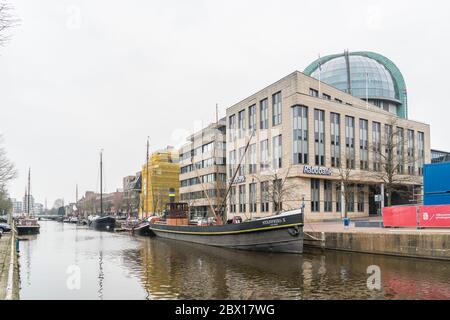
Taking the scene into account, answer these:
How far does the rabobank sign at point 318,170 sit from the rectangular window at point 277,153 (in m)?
3.72

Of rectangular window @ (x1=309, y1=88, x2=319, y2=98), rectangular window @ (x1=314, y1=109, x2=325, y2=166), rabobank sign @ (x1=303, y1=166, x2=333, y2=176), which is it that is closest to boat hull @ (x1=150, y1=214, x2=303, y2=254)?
rabobank sign @ (x1=303, y1=166, x2=333, y2=176)

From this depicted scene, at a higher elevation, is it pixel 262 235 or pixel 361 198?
pixel 361 198

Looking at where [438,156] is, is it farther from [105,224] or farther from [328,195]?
[105,224]

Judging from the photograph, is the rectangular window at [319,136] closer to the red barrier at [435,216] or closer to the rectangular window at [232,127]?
the rectangular window at [232,127]

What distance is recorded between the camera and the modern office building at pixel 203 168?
244ft

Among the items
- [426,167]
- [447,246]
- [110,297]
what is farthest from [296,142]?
[110,297]

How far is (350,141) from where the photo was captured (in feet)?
188

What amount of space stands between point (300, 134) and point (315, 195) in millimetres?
8185

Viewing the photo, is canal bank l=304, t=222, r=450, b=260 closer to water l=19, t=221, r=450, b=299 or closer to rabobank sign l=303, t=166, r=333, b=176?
water l=19, t=221, r=450, b=299

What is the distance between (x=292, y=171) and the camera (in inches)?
1981

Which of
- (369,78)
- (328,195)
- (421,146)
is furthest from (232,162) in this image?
→ (369,78)

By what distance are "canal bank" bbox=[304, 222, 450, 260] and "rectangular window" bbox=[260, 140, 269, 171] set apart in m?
26.4

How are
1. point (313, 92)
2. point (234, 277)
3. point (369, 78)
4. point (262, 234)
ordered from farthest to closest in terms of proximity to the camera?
1. point (369, 78)
2. point (313, 92)
3. point (262, 234)
4. point (234, 277)

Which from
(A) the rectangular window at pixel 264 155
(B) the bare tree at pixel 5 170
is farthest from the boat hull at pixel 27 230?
(A) the rectangular window at pixel 264 155
